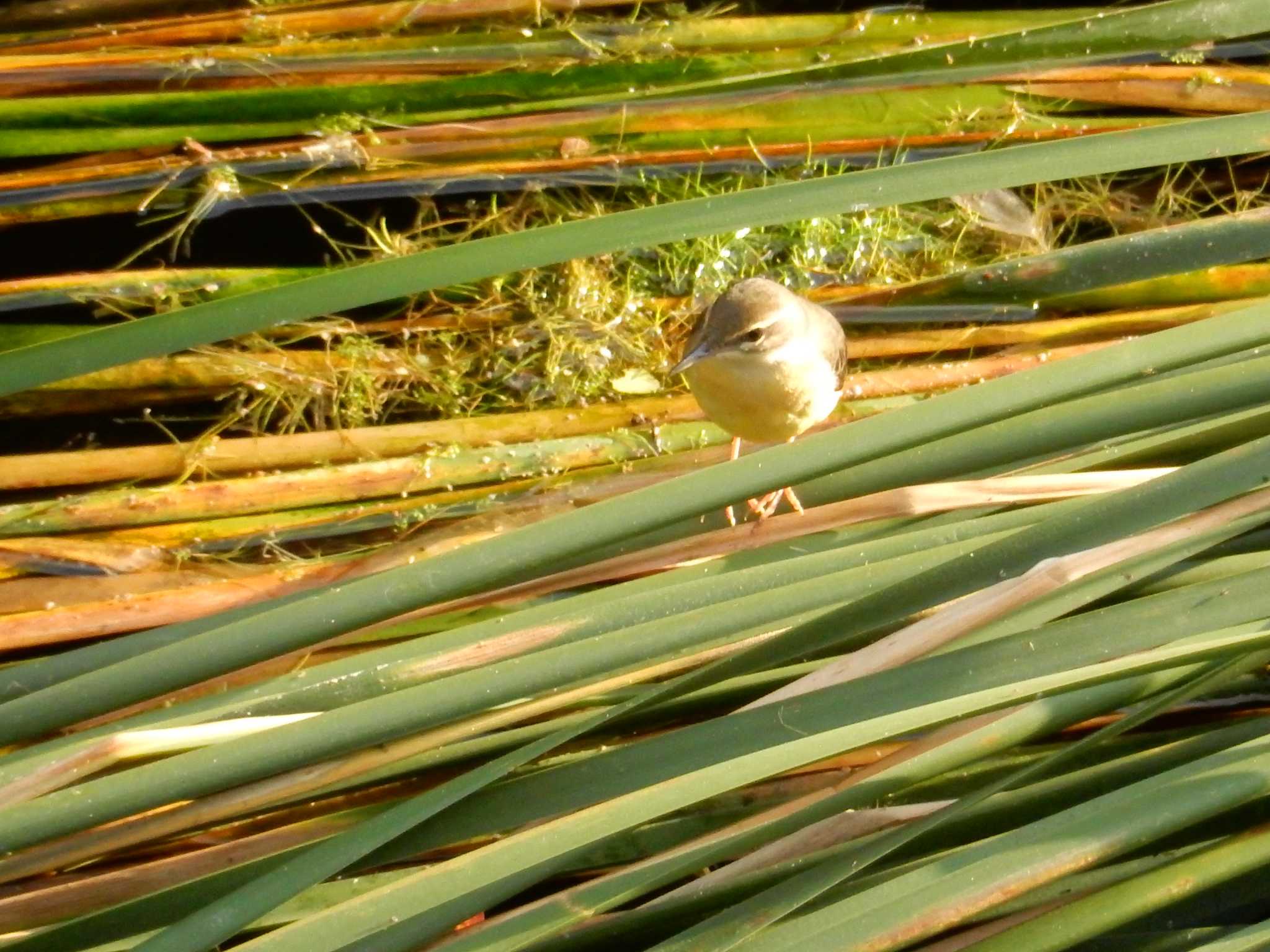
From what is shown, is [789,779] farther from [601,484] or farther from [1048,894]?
[601,484]

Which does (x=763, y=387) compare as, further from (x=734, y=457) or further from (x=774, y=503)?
(x=774, y=503)

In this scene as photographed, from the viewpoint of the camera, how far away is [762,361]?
3.09 meters

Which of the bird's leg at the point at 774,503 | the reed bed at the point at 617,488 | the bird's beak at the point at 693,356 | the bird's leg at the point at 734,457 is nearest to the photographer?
the reed bed at the point at 617,488

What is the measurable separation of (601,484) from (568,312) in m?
0.63

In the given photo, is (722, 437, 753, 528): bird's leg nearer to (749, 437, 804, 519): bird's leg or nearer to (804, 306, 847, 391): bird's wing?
(749, 437, 804, 519): bird's leg

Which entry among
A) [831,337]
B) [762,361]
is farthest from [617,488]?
[831,337]

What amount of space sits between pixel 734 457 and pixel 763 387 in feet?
0.75

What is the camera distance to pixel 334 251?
3451 millimetres

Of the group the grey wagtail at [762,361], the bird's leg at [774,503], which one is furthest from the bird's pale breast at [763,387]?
the bird's leg at [774,503]

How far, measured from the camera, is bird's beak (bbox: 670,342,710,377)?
300 cm

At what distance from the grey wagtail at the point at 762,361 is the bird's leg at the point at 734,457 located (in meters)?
0.07

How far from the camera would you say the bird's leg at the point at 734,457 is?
9.26 feet

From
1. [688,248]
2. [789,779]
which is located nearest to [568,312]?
[688,248]

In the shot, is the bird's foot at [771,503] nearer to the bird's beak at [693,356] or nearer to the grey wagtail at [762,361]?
the grey wagtail at [762,361]
